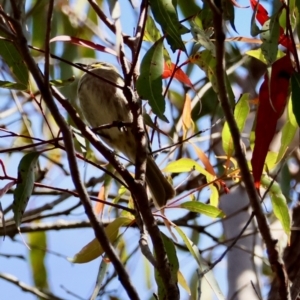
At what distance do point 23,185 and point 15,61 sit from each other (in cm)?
26

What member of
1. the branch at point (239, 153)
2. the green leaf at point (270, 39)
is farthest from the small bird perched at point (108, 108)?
the branch at point (239, 153)

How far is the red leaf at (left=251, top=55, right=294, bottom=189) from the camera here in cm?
129

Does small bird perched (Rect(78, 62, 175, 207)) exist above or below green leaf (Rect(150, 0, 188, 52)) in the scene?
above

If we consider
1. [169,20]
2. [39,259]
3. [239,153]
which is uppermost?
[39,259]

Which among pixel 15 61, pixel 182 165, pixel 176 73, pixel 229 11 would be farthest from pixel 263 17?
pixel 15 61

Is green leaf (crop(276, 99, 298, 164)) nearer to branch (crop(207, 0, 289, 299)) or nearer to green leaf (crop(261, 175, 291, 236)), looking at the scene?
green leaf (crop(261, 175, 291, 236))

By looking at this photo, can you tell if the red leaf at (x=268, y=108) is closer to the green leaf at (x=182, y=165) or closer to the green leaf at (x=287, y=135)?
the green leaf at (x=287, y=135)

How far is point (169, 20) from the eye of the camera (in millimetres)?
1294

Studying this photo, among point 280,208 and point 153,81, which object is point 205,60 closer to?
point 153,81

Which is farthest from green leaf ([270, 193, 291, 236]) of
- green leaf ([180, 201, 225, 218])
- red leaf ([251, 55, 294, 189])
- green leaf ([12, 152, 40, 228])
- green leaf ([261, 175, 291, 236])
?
green leaf ([12, 152, 40, 228])

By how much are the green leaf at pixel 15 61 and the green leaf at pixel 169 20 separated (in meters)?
0.31

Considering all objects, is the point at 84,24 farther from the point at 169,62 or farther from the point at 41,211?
the point at 169,62

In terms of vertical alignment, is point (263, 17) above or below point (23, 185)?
above

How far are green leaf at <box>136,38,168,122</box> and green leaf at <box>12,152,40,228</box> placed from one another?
0.25 metres
